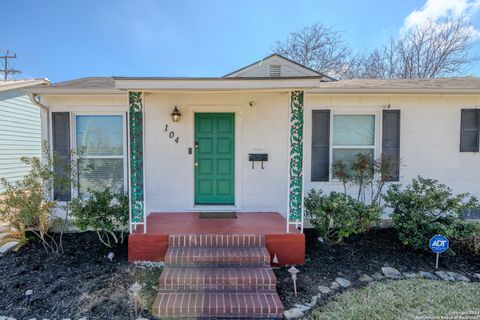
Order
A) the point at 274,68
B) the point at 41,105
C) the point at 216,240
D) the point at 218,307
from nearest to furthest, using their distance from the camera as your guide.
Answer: the point at 218,307
the point at 216,240
the point at 41,105
the point at 274,68

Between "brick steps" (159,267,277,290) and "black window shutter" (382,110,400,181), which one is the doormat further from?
"black window shutter" (382,110,400,181)

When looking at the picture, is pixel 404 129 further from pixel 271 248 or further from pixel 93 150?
pixel 93 150

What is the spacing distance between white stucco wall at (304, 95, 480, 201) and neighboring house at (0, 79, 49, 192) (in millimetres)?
A: 8911

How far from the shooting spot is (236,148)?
5.00 m

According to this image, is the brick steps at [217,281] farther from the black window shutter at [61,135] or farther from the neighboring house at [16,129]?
the neighboring house at [16,129]

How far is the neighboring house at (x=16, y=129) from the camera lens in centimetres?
845

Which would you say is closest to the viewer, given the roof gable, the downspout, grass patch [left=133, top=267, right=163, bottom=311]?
grass patch [left=133, top=267, right=163, bottom=311]

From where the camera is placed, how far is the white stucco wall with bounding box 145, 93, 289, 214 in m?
4.89

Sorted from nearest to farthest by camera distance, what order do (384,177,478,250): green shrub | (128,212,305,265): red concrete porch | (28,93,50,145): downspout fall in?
(128,212,305,265): red concrete porch → (384,177,478,250): green shrub → (28,93,50,145): downspout

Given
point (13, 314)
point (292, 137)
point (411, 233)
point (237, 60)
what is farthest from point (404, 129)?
point (237, 60)

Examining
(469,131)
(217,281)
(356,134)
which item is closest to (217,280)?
(217,281)

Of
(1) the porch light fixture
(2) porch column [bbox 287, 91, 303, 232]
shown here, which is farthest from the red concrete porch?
(1) the porch light fixture

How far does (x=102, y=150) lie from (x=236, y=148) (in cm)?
264

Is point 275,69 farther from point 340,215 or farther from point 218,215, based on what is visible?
point 340,215
